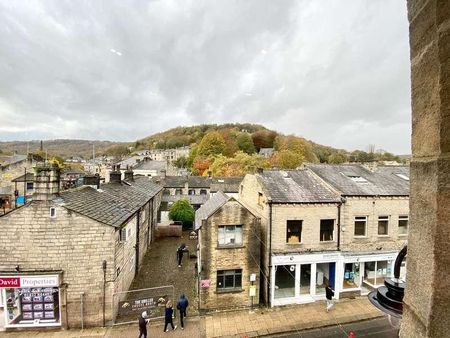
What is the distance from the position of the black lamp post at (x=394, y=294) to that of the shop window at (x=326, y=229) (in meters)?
14.5

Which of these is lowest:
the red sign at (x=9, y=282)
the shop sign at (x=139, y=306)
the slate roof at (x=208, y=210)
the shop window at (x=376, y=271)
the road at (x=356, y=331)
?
the road at (x=356, y=331)

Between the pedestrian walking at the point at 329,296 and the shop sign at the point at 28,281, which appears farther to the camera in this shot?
the pedestrian walking at the point at 329,296

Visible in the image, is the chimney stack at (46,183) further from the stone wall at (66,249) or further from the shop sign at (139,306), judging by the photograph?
the shop sign at (139,306)

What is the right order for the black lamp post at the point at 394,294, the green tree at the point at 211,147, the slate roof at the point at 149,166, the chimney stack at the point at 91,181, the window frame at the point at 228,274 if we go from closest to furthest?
the black lamp post at the point at 394,294
the window frame at the point at 228,274
the chimney stack at the point at 91,181
the slate roof at the point at 149,166
the green tree at the point at 211,147

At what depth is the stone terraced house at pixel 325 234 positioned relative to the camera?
1602 cm

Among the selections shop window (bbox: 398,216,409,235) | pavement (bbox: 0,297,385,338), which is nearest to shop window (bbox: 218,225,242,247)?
pavement (bbox: 0,297,385,338)

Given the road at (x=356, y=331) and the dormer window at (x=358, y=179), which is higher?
the dormer window at (x=358, y=179)

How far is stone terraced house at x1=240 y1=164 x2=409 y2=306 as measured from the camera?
16.0m

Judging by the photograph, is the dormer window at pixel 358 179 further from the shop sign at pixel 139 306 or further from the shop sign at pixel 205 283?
the shop sign at pixel 139 306

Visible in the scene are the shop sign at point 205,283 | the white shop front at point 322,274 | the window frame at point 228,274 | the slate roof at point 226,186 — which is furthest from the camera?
the slate roof at point 226,186

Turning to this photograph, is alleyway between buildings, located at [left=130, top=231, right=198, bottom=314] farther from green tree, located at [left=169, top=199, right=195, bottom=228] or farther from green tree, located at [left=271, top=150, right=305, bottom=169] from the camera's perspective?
green tree, located at [left=271, top=150, right=305, bottom=169]

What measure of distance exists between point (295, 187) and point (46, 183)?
46.7 ft

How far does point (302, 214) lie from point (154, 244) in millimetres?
16354

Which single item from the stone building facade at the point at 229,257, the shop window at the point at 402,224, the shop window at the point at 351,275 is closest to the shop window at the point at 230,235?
the stone building facade at the point at 229,257
